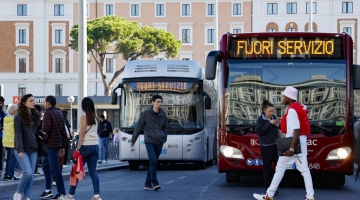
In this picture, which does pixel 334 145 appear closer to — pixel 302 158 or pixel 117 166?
pixel 302 158

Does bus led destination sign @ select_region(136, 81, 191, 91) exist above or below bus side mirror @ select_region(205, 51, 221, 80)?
below

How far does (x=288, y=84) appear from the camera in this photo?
15.6 metres

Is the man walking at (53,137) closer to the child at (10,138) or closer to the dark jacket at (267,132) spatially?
the child at (10,138)

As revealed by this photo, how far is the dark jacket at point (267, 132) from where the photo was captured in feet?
45.8

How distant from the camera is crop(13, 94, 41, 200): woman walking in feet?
42.0

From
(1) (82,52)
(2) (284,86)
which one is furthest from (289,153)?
(1) (82,52)

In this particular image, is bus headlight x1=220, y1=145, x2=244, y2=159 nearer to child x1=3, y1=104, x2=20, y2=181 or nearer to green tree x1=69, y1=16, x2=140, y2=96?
child x1=3, y1=104, x2=20, y2=181

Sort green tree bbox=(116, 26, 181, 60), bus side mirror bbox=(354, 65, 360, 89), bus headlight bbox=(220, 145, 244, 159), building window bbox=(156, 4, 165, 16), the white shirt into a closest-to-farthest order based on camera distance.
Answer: the white shirt, bus side mirror bbox=(354, 65, 360, 89), bus headlight bbox=(220, 145, 244, 159), green tree bbox=(116, 26, 181, 60), building window bbox=(156, 4, 165, 16)

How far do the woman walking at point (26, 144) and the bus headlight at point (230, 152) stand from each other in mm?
3940

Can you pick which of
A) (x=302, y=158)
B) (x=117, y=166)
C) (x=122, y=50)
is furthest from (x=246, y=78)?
(x=122, y=50)

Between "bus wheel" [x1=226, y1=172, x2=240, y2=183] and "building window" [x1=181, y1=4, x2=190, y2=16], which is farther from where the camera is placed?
"building window" [x1=181, y1=4, x2=190, y2=16]

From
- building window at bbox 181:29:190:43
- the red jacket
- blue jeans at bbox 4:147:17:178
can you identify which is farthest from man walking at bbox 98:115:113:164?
building window at bbox 181:29:190:43

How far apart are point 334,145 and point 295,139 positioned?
3.03m

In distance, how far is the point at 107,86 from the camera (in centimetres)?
8219
